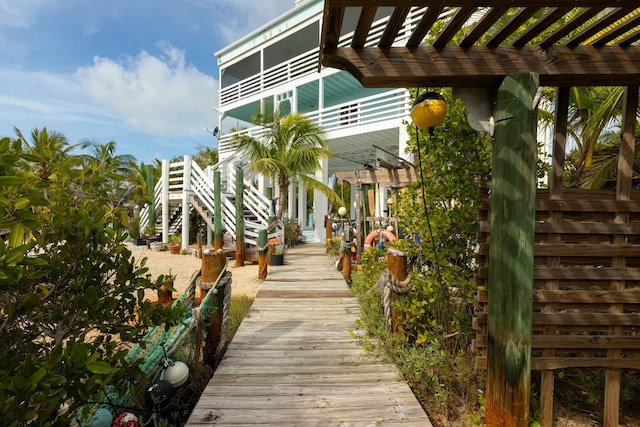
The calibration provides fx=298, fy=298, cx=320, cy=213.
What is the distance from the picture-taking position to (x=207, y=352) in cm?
338

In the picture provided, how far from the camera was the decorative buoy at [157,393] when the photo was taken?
2.30m

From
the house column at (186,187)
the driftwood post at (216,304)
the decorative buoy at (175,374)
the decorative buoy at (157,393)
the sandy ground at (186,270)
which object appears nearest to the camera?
the decorative buoy at (157,393)

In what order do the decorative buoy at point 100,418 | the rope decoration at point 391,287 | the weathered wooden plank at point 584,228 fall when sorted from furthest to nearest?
the rope decoration at point 391,287
the weathered wooden plank at point 584,228
the decorative buoy at point 100,418

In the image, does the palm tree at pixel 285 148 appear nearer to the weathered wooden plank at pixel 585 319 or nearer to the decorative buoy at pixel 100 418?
the decorative buoy at pixel 100 418

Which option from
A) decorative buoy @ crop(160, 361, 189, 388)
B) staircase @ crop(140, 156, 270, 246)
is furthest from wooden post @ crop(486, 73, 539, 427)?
staircase @ crop(140, 156, 270, 246)

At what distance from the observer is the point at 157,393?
2.31m

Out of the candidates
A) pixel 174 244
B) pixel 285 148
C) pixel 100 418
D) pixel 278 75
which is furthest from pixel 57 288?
pixel 278 75

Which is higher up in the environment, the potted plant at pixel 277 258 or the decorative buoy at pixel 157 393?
the potted plant at pixel 277 258

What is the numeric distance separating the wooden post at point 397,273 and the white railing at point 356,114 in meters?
4.64

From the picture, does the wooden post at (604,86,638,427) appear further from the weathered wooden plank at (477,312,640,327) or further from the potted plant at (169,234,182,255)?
the potted plant at (169,234,182,255)

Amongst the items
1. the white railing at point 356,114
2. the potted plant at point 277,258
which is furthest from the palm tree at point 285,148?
the potted plant at point 277,258

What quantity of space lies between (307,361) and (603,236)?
8.79 feet

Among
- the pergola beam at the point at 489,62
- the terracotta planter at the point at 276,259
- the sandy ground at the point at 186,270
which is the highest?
the pergola beam at the point at 489,62

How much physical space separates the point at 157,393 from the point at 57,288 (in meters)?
1.25
